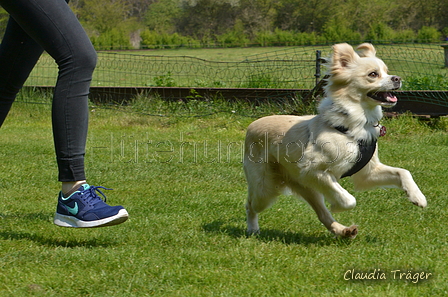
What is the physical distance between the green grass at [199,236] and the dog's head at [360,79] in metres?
0.81

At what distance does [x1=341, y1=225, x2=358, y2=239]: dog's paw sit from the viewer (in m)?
2.97

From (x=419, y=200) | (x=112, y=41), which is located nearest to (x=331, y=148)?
(x=419, y=200)

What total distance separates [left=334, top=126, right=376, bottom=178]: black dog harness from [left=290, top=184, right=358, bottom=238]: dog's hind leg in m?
0.28

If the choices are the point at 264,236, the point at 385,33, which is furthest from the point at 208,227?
the point at 385,33

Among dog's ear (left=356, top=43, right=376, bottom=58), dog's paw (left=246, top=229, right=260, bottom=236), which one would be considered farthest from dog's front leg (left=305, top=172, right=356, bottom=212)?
dog's ear (left=356, top=43, right=376, bottom=58)

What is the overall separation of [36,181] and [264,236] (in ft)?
8.05

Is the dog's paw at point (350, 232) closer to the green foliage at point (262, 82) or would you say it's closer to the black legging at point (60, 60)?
the black legging at point (60, 60)

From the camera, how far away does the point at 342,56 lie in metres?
3.24

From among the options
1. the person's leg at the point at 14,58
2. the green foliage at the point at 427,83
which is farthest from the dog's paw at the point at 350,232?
the green foliage at the point at 427,83

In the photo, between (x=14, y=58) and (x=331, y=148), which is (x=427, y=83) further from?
(x=14, y=58)

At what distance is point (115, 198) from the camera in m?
4.22

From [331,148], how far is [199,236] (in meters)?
0.91

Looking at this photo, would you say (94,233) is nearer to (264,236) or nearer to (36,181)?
(264,236)

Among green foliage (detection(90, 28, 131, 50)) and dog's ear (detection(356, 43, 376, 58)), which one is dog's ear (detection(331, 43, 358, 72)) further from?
green foliage (detection(90, 28, 131, 50))
